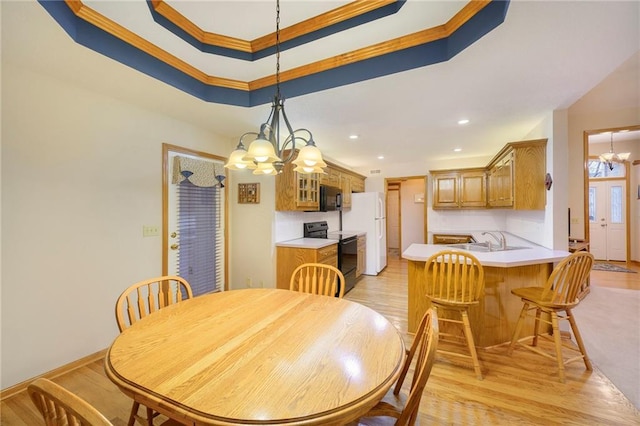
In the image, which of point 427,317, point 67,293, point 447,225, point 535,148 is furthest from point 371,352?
point 447,225

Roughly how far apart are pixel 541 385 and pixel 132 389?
2.54 meters

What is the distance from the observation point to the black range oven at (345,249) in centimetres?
393

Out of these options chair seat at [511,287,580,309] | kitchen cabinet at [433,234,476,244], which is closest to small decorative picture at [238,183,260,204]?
chair seat at [511,287,580,309]

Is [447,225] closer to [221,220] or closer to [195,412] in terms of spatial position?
[221,220]

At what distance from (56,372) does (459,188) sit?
5880 mm

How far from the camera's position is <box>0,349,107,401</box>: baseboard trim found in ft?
5.92

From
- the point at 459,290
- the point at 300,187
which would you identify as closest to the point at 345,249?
the point at 300,187

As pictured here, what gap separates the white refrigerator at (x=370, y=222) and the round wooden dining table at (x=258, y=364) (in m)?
3.58

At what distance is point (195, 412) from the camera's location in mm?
747

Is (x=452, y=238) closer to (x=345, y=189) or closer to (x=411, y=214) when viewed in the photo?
(x=345, y=189)

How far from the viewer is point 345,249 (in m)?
4.01

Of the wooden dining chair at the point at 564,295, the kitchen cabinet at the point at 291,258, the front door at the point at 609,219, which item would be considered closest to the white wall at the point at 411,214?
the front door at the point at 609,219

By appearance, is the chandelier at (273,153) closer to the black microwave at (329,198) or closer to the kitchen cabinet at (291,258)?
the kitchen cabinet at (291,258)

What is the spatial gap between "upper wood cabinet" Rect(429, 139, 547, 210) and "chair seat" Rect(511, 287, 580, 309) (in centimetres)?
104
